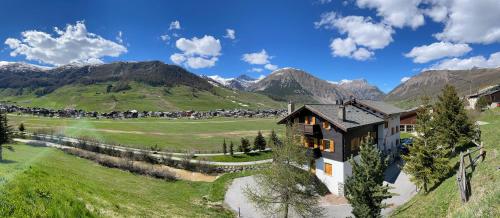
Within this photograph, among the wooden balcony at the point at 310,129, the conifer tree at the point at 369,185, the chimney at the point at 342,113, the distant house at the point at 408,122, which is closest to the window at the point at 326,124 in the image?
the wooden balcony at the point at 310,129

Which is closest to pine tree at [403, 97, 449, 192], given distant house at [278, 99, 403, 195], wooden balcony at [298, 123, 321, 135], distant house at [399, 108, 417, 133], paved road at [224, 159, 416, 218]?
paved road at [224, 159, 416, 218]

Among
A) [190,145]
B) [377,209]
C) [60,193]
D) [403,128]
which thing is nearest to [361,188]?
[377,209]

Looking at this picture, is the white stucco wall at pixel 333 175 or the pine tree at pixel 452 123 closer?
the pine tree at pixel 452 123

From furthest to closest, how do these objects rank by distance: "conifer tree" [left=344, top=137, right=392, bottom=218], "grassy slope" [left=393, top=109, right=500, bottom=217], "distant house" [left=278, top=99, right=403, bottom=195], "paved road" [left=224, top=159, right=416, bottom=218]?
"distant house" [left=278, top=99, right=403, bottom=195], "paved road" [left=224, top=159, right=416, bottom=218], "conifer tree" [left=344, top=137, right=392, bottom=218], "grassy slope" [left=393, top=109, right=500, bottom=217]

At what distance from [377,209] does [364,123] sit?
23.9m

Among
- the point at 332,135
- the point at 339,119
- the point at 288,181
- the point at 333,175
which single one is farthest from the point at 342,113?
the point at 288,181

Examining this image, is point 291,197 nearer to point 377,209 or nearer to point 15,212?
point 377,209

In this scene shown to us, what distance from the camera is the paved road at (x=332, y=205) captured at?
3547 centimetres

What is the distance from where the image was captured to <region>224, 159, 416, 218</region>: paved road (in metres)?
35.5

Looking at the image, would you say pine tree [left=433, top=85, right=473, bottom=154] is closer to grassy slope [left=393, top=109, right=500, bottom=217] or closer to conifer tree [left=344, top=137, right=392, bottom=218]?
grassy slope [left=393, top=109, right=500, bottom=217]

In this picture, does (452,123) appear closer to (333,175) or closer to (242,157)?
(333,175)

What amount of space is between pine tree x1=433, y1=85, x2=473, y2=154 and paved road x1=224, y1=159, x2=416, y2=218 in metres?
7.73

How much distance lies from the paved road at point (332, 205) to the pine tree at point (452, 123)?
7733mm

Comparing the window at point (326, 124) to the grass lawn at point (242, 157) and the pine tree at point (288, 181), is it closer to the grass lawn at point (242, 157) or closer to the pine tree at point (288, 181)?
the pine tree at point (288, 181)
